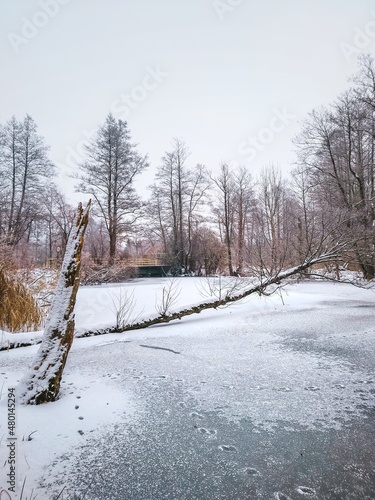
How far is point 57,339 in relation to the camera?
2.81 meters

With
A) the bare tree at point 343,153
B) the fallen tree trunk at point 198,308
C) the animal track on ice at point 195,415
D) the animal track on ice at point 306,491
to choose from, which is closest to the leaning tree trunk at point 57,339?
the animal track on ice at point 195,415

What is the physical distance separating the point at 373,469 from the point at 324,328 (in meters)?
4.68

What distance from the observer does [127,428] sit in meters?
2.39

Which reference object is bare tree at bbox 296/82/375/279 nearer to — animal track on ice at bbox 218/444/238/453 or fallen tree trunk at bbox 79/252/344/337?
fallen tree trunk at bbox 79/252/344/337

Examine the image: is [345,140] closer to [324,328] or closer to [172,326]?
[324,328]

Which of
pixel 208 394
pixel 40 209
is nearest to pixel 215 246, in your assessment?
pixel 40 209

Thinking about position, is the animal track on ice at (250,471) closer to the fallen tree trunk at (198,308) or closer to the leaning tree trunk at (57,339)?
the leaning tree trunk at (57,339)

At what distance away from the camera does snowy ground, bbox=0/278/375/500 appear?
175 centimetres

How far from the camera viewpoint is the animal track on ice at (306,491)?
65.9 inches

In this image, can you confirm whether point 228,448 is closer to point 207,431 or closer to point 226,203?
point 207,431

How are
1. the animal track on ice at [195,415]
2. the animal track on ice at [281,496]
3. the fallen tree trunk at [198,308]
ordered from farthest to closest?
the fallen tree trunk at [198,308]
the animal track on ice at [195,415]
the animal track on ice at [281,496]

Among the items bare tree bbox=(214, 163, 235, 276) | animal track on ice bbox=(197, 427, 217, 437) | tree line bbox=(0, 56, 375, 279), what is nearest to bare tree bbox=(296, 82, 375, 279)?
tree line bbox=(0, 56, 375, 279)

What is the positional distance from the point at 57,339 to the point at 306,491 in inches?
A: 94.3

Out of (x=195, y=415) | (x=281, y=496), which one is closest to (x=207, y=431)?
(x=195, y=415)
